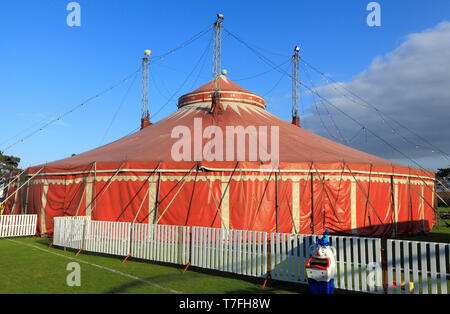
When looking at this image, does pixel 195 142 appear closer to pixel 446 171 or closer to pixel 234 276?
pixel 234 276

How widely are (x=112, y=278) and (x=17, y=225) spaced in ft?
28.1

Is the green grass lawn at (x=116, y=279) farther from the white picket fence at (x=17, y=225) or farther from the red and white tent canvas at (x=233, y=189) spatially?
the white picket fence at (x=17, y=225)

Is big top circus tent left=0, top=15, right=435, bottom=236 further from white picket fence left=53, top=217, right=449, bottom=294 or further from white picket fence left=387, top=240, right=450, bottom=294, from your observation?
white picket fence left=387, top=240, right=450, bottom=294

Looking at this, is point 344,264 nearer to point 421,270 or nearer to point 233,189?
point 421,270

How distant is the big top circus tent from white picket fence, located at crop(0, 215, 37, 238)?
0.36 metres

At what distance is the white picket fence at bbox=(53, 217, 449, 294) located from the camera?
5.20 m

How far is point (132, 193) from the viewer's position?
11953 mm

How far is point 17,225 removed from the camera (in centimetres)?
1292

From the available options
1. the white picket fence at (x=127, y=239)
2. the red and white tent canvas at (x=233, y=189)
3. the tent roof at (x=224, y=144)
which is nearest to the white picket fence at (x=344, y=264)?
the white picket fence at (x=127, y=239)

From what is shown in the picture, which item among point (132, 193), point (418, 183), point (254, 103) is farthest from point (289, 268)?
point (254, 103)

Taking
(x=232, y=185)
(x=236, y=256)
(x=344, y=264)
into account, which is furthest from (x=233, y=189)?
(x=344, y=264)

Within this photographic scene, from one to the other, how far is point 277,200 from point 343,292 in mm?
5939

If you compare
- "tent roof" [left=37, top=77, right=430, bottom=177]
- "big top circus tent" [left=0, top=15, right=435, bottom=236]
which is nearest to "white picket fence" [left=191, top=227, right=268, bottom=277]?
"big top circus tent" [left=0, top=15, right=435, bottom=236]

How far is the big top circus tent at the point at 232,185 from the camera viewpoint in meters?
11.4
